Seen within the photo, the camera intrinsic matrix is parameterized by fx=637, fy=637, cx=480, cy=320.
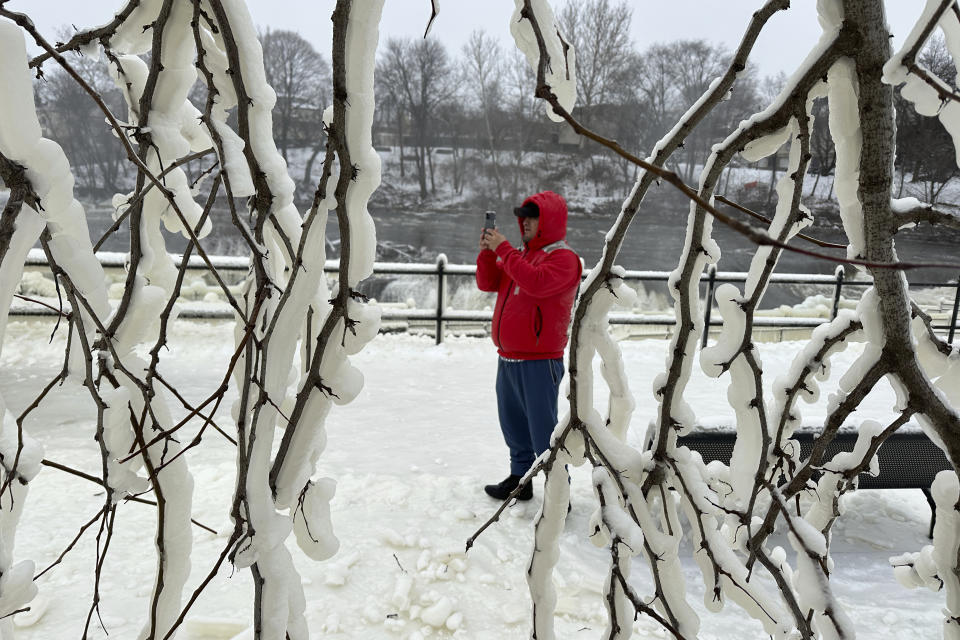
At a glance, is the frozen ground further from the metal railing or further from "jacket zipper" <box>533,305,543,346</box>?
the metal railing

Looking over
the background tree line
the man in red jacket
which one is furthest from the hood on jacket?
the background tree line

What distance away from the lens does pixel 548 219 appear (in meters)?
2.39

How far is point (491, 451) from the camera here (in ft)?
10.3

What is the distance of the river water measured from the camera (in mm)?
8109

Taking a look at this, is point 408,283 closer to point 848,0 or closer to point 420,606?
point 420,606

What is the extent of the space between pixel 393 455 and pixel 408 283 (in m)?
5.91

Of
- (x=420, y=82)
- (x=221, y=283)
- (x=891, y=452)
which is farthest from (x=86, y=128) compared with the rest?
(x=891, y=452)

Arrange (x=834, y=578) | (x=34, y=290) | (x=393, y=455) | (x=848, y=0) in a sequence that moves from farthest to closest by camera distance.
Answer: (x=34, y=290) < (x=393, y=455) < (x=834, y=578) < (x=848, y=0)

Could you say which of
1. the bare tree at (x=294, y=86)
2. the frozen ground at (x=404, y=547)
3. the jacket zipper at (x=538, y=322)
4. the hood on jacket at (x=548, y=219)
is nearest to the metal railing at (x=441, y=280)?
the frozen ground at (x=404, y=547)

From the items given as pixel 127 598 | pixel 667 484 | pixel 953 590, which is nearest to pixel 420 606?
pixel 127 598

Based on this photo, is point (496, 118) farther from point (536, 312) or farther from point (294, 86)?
point (536, 312)

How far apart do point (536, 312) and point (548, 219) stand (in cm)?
35

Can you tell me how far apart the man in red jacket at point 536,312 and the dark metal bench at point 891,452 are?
528mm

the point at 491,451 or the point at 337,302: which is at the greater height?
the point at 337,302
